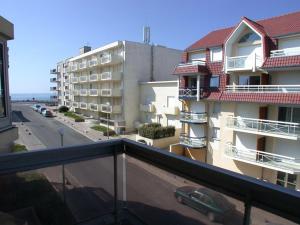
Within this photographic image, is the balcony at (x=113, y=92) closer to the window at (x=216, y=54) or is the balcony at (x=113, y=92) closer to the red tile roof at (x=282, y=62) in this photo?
the window at (x=216, y=54)

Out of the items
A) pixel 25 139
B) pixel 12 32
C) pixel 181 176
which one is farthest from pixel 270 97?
pixel 25 139

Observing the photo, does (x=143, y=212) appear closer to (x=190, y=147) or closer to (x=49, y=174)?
(x=49, y=174)

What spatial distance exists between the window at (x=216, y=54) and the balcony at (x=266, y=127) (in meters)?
5.16

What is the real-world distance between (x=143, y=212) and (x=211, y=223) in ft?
3.23

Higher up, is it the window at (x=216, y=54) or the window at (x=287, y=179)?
the window at (x=216, y=54)

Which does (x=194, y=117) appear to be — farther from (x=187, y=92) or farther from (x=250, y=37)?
(x=250, y=37)

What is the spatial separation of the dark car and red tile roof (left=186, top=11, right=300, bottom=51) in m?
16.7

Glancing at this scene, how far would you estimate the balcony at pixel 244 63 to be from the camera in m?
16.4

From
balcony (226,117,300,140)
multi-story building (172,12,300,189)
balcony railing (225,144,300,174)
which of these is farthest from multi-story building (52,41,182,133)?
balcony railing (225,144,300,174)

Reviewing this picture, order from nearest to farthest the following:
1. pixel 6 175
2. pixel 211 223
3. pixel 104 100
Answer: pixel 211 223 → pixel 6 175 → pixel 104 100

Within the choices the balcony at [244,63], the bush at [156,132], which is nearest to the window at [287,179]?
the balcony at [244,63]

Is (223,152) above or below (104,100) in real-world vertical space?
below

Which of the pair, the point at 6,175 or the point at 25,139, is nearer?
the point at 6,175

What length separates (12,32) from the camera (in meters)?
7.43
